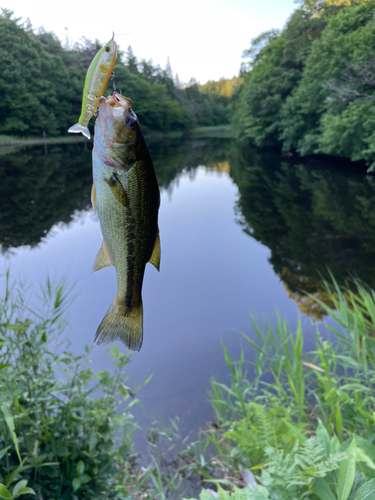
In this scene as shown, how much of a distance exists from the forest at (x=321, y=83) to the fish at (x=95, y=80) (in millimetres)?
19018

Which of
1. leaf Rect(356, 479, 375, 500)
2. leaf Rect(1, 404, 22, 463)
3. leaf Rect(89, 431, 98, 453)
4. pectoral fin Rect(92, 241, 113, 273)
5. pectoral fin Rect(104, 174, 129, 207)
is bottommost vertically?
leaf Rect(89, 431, 98, 453)

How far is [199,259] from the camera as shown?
1046 cm

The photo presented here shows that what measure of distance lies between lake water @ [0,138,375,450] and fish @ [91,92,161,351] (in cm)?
316

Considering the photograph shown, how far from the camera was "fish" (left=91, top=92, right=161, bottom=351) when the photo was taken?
107 cm

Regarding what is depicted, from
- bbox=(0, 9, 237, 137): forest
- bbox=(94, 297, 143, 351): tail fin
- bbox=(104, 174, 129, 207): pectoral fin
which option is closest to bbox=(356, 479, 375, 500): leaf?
bbox=(94, 297, 143, 351): tail fin

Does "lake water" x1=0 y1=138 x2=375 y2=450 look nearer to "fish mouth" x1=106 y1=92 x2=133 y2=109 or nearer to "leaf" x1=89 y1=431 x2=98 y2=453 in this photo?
"leaf" x1=89 y1=431 x2=98 y2=453

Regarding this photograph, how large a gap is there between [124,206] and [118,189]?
0.18ft

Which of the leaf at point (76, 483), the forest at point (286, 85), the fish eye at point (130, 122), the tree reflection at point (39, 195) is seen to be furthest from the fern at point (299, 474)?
the tree reflection at point (39, 195)

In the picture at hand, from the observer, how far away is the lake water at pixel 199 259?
6.01 meters

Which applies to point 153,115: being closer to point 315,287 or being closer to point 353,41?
point 353,41

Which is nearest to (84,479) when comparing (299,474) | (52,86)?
(299,474)

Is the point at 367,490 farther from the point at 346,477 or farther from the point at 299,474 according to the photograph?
the point at 299,474

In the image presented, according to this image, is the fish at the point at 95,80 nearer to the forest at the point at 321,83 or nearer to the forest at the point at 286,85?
the forest at the point at 286,85

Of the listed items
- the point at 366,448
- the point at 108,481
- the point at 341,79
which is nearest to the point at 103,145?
the point at 366,448
